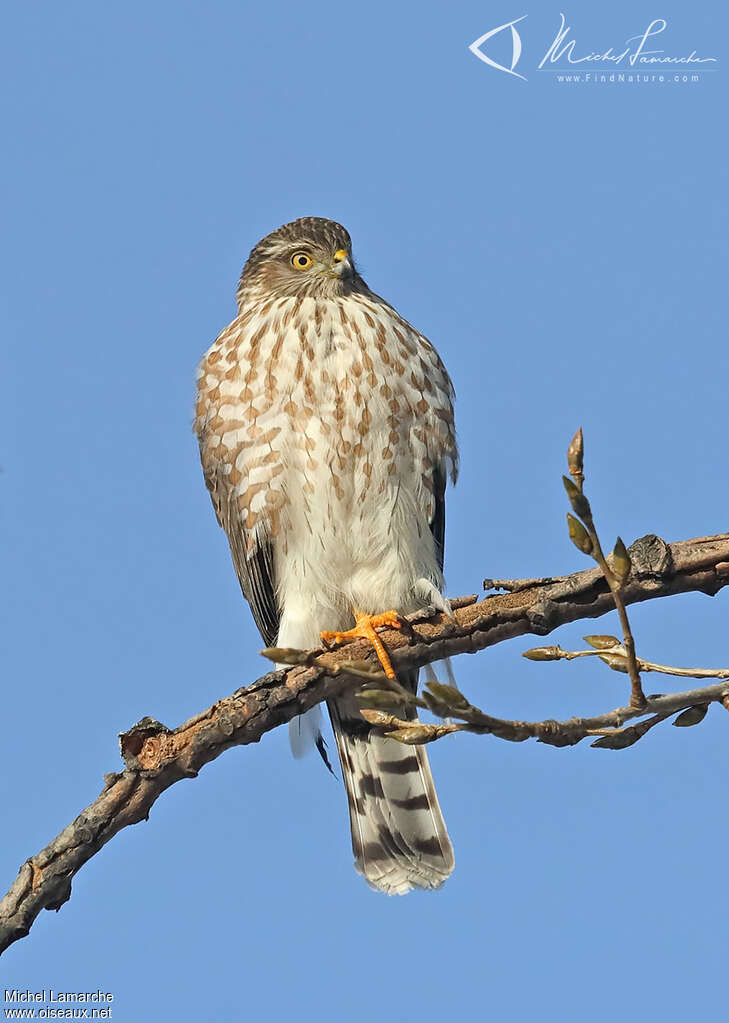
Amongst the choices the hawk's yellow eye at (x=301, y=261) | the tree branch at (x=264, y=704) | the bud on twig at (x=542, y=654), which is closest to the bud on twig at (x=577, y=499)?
the bud on twig at (x=542, y=654)

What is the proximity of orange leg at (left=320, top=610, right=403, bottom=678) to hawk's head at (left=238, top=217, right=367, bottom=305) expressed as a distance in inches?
74.3

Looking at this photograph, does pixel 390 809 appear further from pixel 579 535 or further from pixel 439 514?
pixel 579 535

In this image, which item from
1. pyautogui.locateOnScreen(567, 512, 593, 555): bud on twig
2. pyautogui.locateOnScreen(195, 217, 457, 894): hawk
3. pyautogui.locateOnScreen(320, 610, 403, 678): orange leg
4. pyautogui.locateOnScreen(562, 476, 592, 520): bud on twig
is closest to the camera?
pyautogui.locateOnScreen(562, 476, 592, 520): bud on twig

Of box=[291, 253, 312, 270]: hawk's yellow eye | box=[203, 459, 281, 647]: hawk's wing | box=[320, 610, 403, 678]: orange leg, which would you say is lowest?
box=[320, 610, 403, 678]: orange leg

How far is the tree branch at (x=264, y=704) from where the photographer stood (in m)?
4.55

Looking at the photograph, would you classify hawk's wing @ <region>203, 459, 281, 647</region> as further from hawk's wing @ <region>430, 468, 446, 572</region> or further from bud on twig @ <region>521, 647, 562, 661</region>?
bud on twig @ <region>521, 647, 562, 661</region>

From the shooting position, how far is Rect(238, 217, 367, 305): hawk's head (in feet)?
21.8

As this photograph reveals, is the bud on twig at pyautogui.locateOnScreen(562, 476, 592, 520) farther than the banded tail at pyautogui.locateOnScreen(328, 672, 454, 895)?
No

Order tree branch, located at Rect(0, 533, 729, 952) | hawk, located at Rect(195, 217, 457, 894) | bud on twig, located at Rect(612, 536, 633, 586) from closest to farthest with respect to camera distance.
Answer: bud on twig, located at Rect(612, 536, 633, 586), tree branch, located at Rect(0, 533, 729, 952), hawk, located at Rect(195, 217, 457, 894)

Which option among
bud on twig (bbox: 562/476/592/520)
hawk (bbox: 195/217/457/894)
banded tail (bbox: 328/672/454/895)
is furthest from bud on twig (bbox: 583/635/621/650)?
banded tail (bbox: 328/672/454/895)

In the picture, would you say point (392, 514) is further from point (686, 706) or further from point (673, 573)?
point (686, 706)

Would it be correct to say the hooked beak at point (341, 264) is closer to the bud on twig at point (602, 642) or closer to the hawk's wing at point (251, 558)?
the hawk's wing at point (251, 558)

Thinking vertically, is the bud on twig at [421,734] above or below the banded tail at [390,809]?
below

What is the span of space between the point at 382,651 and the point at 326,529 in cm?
86
